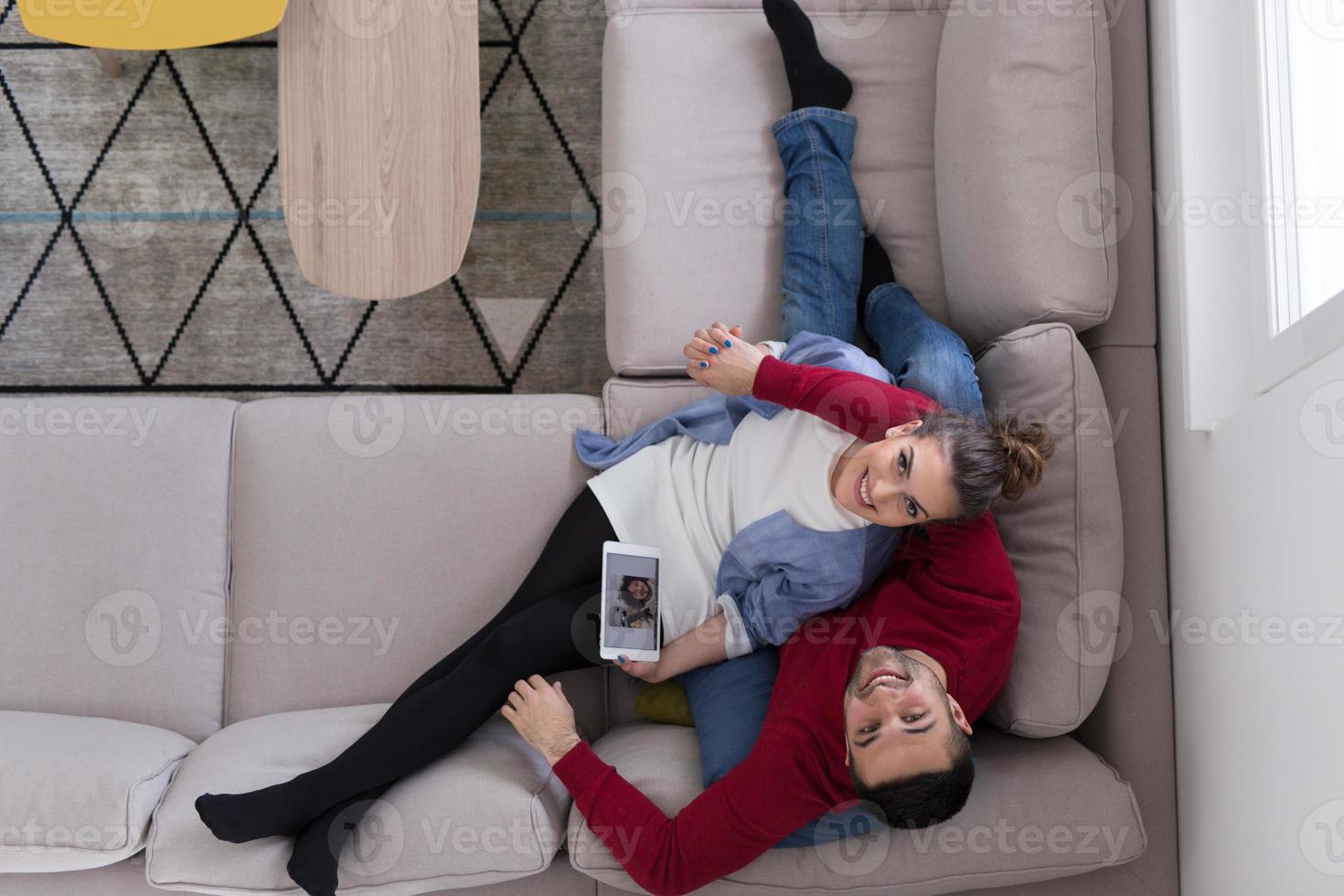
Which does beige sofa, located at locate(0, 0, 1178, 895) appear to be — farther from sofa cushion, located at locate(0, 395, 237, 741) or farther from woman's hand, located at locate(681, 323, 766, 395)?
woman's hand, located at locate(681, 323, 766, 395)

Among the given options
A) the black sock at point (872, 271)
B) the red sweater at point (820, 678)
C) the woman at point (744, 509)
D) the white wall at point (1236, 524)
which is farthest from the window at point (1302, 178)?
the black sock at point (872, 271)

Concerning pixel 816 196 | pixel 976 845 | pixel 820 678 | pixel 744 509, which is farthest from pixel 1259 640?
pixel 816 196

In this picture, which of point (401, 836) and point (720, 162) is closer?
point (401, 836)

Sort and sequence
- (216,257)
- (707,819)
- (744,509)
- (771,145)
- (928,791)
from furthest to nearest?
(216,257) < (771,145) < (744,509) < (707,819) < (928,791)

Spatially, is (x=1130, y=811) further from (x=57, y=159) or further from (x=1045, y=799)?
(x=57, y=159)

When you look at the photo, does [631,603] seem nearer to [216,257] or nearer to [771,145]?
[771,145]

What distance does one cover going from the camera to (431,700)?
1595 millimetres

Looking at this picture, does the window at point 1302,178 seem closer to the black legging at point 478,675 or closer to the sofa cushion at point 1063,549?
the sofa cushion at point 1063,549

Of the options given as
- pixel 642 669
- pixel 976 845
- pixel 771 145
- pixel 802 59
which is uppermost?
pixel 802 59

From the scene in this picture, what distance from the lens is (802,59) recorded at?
5.95 ft

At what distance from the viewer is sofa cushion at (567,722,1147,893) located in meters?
1.50

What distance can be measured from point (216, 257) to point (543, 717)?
4.60ft

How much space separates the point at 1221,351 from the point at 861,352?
23.7 inches

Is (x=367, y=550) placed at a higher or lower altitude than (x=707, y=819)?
higher
